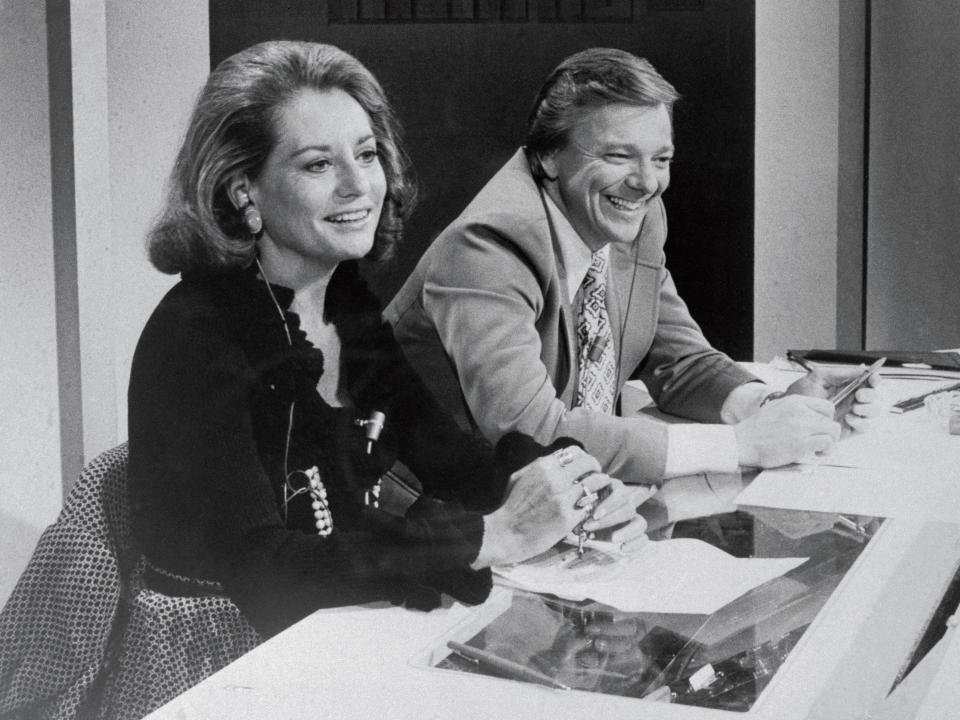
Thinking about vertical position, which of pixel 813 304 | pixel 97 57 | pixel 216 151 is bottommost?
pixel 813 304

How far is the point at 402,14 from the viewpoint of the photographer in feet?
4.91

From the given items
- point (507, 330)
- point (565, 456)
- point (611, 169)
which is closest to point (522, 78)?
point (611, 169)

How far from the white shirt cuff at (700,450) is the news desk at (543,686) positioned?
48 centimetres

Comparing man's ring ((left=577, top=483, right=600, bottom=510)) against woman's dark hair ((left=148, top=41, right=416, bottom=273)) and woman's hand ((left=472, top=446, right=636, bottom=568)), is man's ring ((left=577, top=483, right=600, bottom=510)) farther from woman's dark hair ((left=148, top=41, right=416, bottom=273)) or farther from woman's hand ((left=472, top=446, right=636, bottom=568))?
woman's dark hair ((left=148, top=41, right=416, bottom=273))

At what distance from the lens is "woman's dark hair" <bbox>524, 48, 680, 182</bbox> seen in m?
1.78

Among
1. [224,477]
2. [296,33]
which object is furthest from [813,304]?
[224,477]

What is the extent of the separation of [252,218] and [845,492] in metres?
0.86

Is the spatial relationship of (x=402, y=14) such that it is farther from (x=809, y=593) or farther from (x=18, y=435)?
(x=809, y=593)

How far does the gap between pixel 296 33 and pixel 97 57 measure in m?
0.27

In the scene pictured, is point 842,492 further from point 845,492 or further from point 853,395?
point 853,395

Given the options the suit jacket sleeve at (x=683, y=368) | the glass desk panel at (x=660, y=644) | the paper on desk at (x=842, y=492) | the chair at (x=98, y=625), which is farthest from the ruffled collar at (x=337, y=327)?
the suit jacket sleeve at (x=683, y=368)

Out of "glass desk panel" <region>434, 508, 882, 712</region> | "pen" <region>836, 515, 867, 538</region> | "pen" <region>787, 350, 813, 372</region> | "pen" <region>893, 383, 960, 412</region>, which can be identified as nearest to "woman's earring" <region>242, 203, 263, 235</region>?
"glass desk panel" <region>434, 508, 882, 712</region>

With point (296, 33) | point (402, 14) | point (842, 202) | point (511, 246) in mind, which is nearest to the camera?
point (296, 33)

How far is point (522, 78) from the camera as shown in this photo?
5.70 feet
